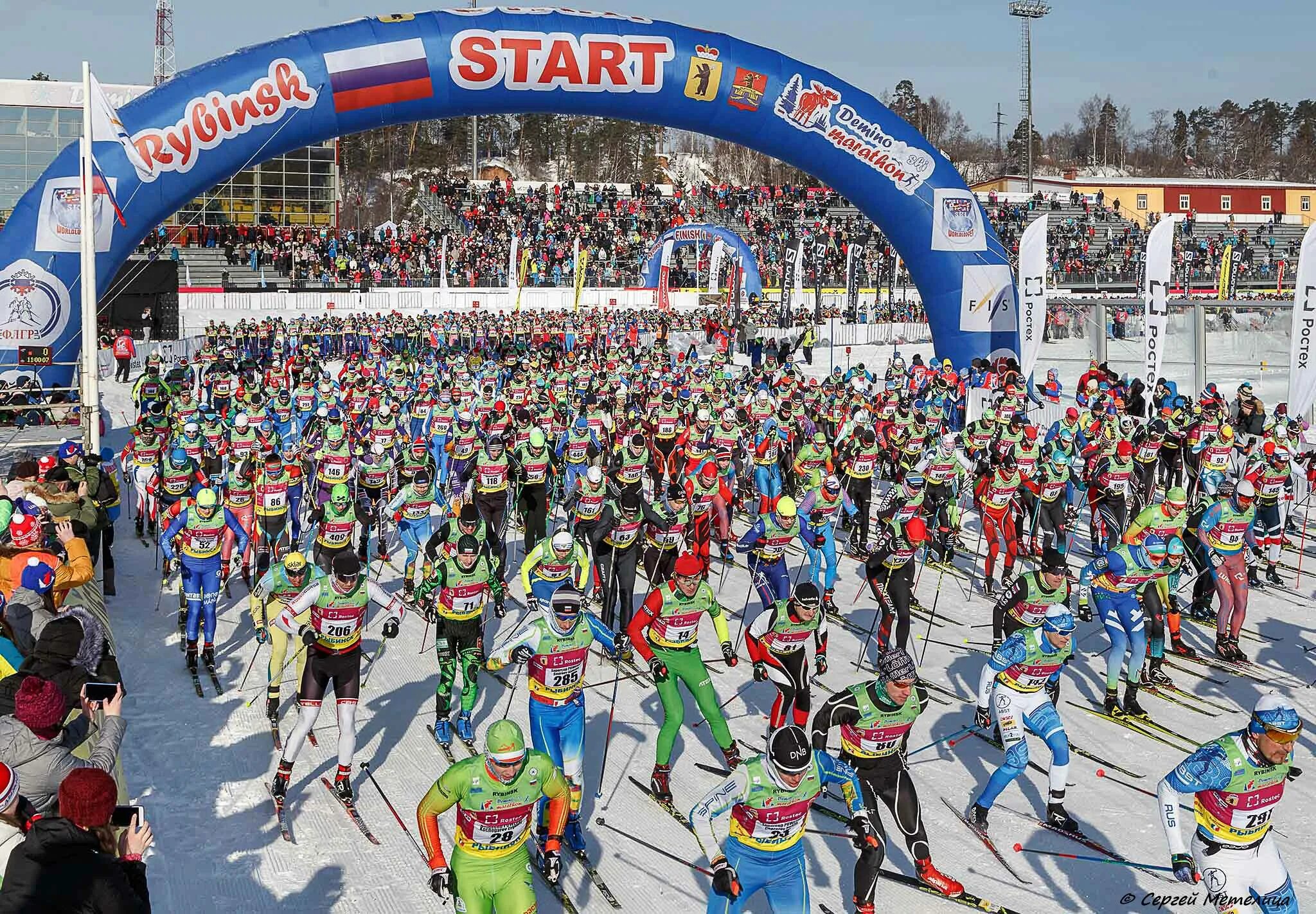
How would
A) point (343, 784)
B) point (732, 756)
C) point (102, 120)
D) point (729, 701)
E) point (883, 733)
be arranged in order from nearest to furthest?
1. point (883, 733)
2. point (343, 784)
3. point (732, 756)
4. point (729, 701)
5. point (102, 120)

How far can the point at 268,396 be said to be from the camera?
2019 centimetres

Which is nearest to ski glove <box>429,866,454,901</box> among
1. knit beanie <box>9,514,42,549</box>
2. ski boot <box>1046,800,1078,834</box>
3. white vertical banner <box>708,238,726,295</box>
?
ski boot <box>1046,800,1078,834</box>

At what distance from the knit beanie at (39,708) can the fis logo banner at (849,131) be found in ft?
69.1

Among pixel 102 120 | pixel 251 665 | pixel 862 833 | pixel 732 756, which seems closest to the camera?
pixel 862 833

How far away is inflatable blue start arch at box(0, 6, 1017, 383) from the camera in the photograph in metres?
20.4

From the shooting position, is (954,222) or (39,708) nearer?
(39,708)

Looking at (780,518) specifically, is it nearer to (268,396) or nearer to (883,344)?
(268,396)

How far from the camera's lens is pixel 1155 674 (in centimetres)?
1065

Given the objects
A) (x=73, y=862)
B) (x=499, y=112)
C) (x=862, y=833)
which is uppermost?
(x=499, y=112)

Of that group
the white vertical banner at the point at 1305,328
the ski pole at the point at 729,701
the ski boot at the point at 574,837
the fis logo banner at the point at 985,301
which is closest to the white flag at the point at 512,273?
the fis logo banner at the point at 985,301

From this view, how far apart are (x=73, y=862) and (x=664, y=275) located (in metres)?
42.9

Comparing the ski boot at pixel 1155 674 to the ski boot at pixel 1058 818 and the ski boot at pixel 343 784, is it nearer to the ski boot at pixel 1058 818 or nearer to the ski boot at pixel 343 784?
the ski boot at pixel 1058 818

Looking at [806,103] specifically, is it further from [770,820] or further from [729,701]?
[770,820]

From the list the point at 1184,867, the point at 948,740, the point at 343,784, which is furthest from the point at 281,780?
the point at 1184,867
